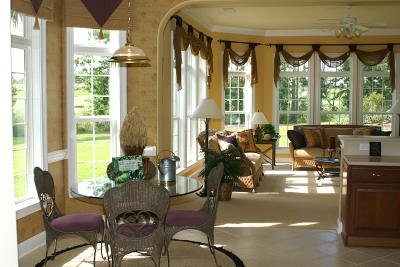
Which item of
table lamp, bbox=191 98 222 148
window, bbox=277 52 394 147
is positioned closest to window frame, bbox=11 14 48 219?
table lamp, bbox=191 98 222 148

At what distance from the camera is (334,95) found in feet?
37.3

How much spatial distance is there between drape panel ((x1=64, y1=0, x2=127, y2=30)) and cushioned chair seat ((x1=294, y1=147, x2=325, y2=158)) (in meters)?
5.74

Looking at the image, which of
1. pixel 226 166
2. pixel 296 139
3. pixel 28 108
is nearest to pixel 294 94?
pixel 296 139

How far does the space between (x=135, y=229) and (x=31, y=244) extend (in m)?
1.63

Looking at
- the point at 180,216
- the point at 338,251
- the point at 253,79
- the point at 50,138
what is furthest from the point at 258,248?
the point at 253,79

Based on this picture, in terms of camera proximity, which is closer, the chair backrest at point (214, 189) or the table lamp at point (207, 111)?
the chair backrest at point (214, 189)

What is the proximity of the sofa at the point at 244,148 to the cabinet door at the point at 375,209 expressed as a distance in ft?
8.96

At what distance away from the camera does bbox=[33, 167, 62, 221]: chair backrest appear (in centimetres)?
388

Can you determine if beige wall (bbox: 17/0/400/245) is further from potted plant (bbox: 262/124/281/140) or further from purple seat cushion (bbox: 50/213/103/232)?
potted plant (bbox: 262/124/281/140)

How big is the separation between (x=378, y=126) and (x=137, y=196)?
885 centimetres

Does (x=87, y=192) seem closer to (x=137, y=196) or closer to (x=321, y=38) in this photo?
(x=137, y=196)

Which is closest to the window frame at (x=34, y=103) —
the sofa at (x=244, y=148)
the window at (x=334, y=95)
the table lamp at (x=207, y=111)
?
the table lamp at (x=207, y=111)

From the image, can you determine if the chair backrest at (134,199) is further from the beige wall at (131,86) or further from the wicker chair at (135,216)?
the beige wall at (131,86)

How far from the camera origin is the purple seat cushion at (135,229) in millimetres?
3607
